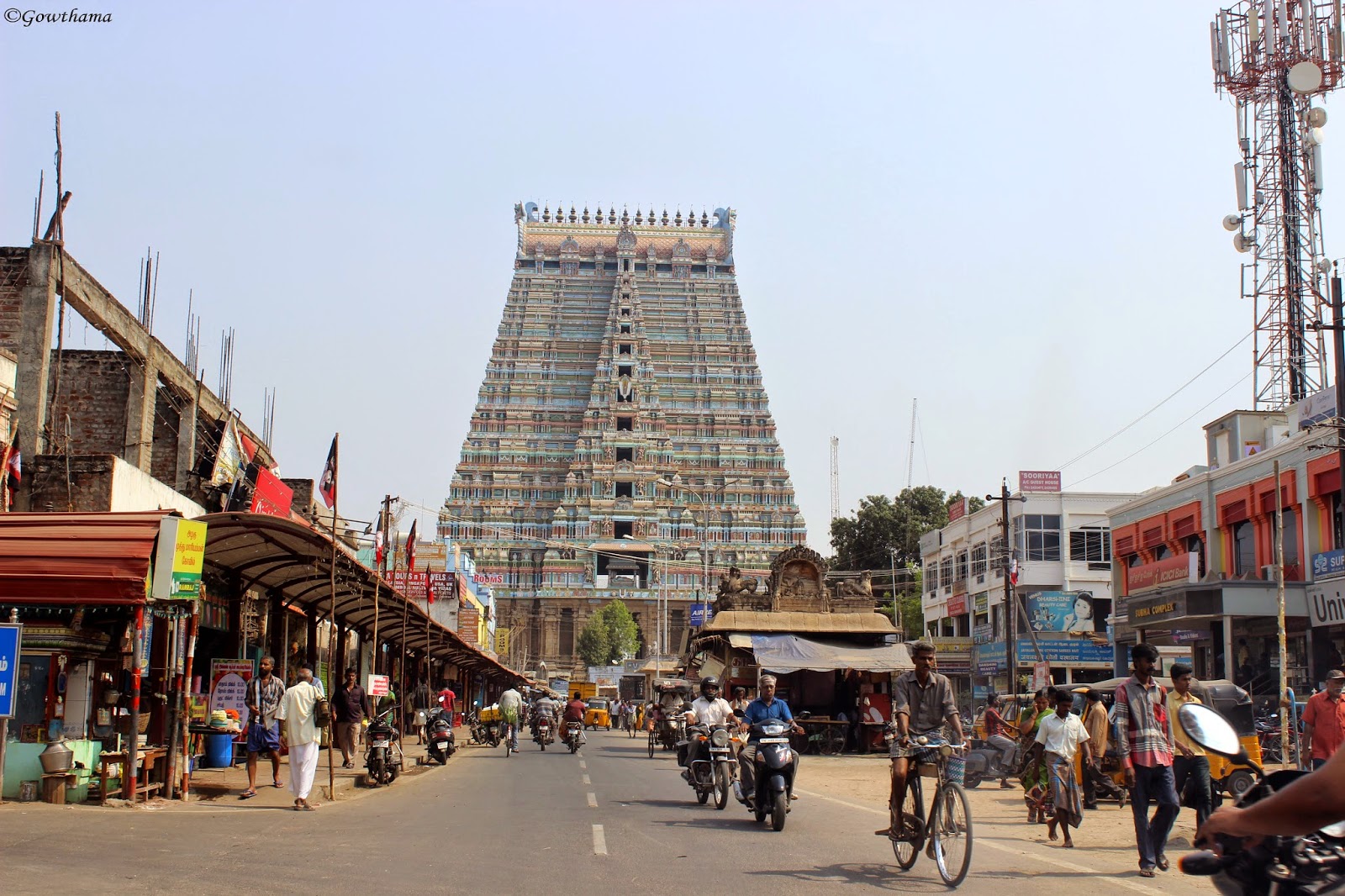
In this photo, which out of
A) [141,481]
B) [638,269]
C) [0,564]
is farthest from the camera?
[638,269]

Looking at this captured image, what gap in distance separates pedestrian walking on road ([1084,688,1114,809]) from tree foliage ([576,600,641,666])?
7329cm

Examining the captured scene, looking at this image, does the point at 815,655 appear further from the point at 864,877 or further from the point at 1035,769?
the point at 864,877

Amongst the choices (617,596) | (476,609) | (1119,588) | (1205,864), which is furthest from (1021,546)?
(617,596)

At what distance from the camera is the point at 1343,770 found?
294 cm

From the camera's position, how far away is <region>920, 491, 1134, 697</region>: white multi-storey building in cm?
4584

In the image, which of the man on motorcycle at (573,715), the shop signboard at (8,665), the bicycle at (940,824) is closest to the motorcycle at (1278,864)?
the bicycle at (940,824)

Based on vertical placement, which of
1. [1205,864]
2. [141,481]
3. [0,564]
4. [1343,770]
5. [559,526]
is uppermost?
[559,526]

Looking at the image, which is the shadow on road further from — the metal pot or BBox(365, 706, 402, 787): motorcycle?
BBox(365, 706, 402, 787): motorcycle

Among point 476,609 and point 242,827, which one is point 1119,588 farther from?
point 476,609

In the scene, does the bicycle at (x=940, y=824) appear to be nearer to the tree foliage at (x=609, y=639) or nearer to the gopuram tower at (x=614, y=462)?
the tree foliage at (x=609, y=639)

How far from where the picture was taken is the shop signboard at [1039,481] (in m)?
50.9

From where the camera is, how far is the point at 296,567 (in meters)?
19.0

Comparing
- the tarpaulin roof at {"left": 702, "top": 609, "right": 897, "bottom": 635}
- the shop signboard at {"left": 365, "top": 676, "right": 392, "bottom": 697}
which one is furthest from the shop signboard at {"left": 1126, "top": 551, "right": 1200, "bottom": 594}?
the shop signboard at {"left": 365, "top": 676, "right": 392, "bottom": 697}

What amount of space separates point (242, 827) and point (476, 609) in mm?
63341
